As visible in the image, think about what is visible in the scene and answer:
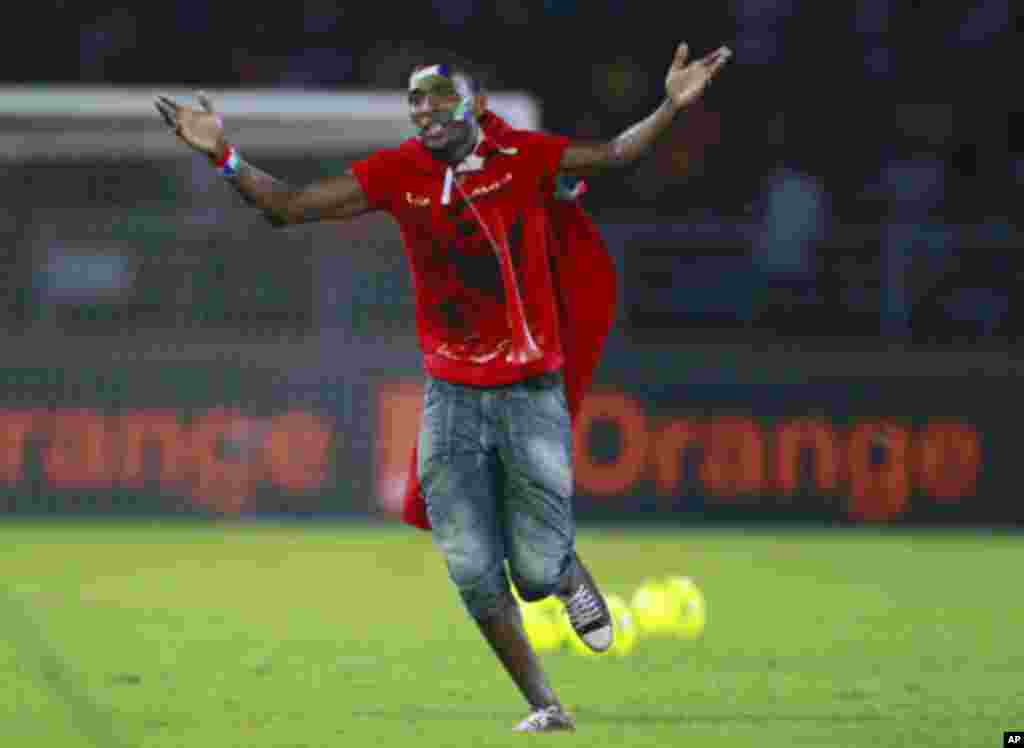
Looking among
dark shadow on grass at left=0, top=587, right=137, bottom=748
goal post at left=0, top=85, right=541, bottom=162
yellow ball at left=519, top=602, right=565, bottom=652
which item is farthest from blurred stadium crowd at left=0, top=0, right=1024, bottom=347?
yellow ball at left=519, top=602, right=565, bottom=652

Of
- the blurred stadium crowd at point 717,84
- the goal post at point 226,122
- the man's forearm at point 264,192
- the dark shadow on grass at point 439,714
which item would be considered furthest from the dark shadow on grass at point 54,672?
the blurred stadium crowd at point 717,84

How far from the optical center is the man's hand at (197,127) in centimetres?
755

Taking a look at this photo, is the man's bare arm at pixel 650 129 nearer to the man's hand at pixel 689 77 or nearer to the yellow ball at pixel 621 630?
the man's hand at pixel 689 77

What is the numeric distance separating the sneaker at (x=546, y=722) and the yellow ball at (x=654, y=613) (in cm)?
327

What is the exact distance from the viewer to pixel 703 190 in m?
19.6

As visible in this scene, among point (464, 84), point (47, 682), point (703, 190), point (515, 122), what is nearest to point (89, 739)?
point (47, 682)

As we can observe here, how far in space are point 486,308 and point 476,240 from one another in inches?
8.7

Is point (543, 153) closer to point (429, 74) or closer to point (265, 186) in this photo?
point (429, 74)

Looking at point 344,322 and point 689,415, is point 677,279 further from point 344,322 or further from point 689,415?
point 344,322

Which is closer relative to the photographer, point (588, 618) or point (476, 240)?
point (476, 240)

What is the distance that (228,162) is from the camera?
762 cm

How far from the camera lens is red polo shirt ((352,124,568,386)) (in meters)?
7.75

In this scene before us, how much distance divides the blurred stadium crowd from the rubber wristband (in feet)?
35.9

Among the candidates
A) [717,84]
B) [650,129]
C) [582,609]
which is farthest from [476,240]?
[717,84]
